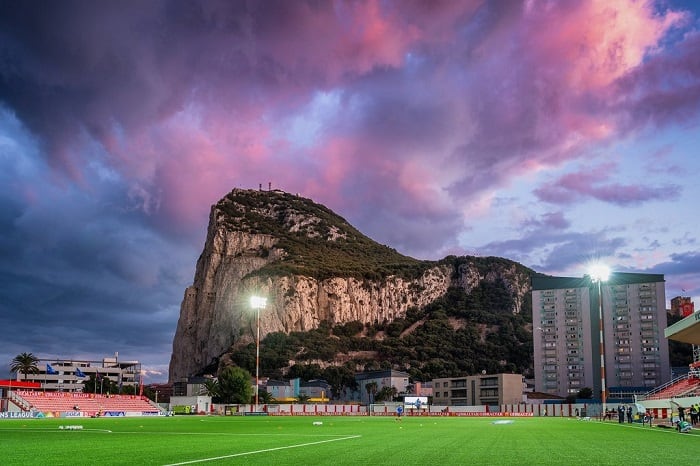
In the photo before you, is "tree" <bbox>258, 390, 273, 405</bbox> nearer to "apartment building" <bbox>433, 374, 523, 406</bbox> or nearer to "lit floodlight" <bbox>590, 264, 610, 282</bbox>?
"apartment building" <bbox>433, 374, 523, 406</bbox>

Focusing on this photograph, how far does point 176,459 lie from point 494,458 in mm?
7356

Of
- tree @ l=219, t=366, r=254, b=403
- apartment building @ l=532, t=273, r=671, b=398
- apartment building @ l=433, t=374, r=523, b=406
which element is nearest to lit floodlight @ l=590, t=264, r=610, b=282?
apartment building @ l=433, t=374, r=523, b=406

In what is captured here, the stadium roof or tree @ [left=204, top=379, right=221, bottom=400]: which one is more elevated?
the stadium roof

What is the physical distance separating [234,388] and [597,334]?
85.3 metres

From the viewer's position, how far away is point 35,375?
17538 cm

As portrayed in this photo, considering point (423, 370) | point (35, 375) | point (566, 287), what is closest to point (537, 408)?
point (566, 287)

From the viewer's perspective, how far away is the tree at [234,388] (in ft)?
381

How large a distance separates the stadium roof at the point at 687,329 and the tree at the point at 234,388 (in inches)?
3111

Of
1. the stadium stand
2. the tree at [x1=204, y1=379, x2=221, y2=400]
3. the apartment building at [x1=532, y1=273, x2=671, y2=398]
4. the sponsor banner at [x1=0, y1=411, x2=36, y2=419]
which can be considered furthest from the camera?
the apartment building at [x1=532, y1=273, x2=671, y2=398]

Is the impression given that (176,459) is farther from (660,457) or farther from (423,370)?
(423,370)

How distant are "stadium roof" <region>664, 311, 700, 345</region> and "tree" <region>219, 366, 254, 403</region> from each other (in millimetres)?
79027

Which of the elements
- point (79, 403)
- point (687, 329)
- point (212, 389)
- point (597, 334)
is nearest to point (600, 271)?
point (687, 329)

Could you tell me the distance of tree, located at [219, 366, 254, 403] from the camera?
116m

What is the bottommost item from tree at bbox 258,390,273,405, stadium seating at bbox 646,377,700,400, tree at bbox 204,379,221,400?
tree at bbox 258,390,273,405
